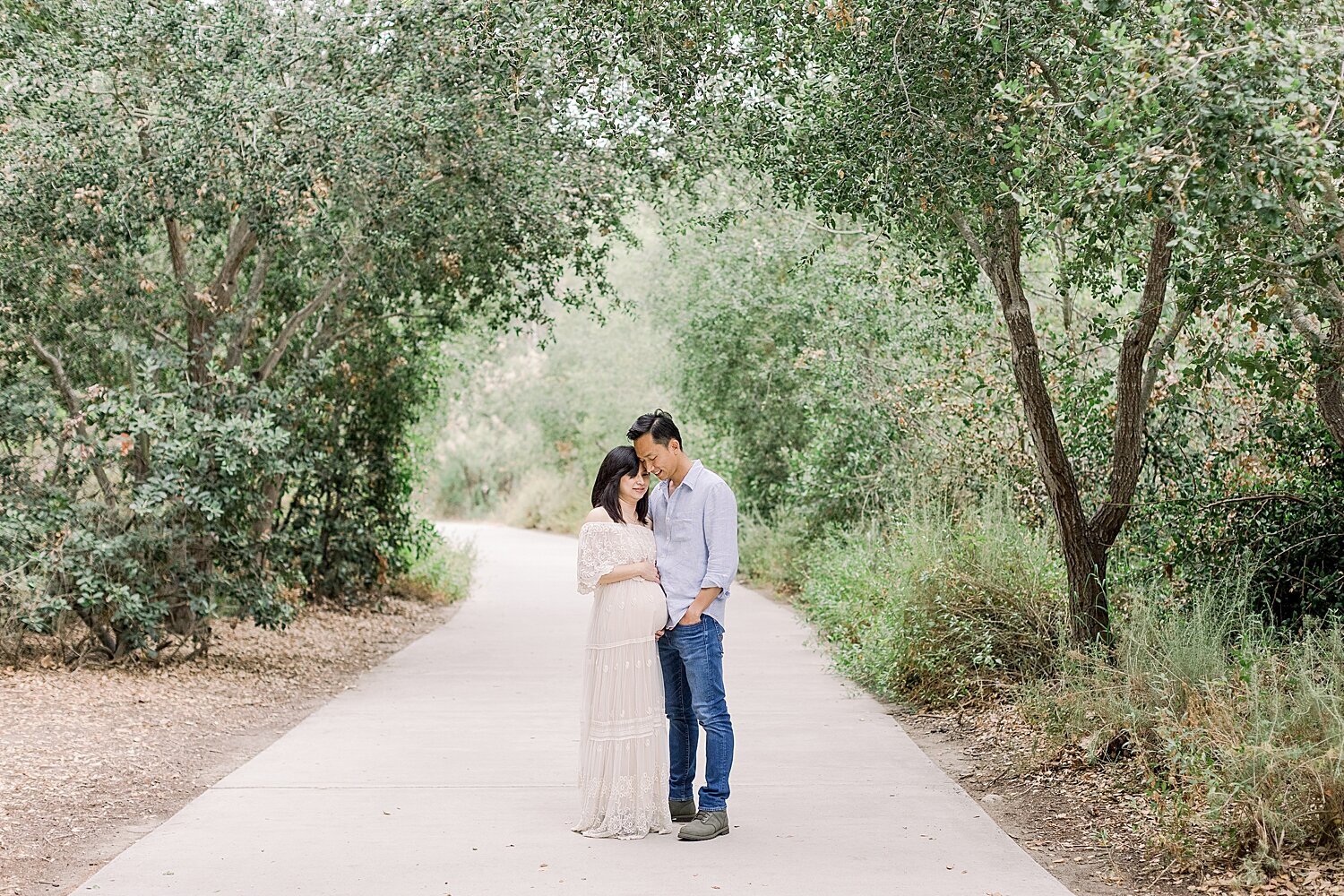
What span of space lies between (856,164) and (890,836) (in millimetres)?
3805

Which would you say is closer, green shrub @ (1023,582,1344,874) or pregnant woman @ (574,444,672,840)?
green shrub @ (1023,582,1344,874)

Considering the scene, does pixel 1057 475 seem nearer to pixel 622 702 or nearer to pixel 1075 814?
pixel 1075 814

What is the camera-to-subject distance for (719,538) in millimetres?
6477

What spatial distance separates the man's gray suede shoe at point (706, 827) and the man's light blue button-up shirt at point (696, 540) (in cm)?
87

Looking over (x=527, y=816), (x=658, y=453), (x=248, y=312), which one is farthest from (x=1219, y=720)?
(x=248, y=312)

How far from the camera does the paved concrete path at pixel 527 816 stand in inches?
226

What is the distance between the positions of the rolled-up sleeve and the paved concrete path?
118cm

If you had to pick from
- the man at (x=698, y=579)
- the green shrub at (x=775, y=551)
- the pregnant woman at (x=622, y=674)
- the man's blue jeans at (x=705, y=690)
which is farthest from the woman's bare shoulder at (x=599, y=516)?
the green shrub at (x=775, y=551)

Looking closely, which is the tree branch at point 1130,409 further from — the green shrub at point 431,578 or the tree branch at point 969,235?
the green shrub at point 431,578

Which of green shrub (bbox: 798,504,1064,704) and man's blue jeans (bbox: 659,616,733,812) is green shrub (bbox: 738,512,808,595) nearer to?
green shrub (bbox: 798,504,1064,704)

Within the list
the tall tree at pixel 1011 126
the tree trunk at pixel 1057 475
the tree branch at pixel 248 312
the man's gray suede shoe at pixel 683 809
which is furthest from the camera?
the tree branch at pixel 248 312

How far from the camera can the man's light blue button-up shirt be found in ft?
21.2

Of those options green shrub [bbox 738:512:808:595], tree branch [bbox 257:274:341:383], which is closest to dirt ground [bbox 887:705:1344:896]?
tree branch [bbox 257:274:341:383]

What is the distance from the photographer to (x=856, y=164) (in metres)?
8.23
